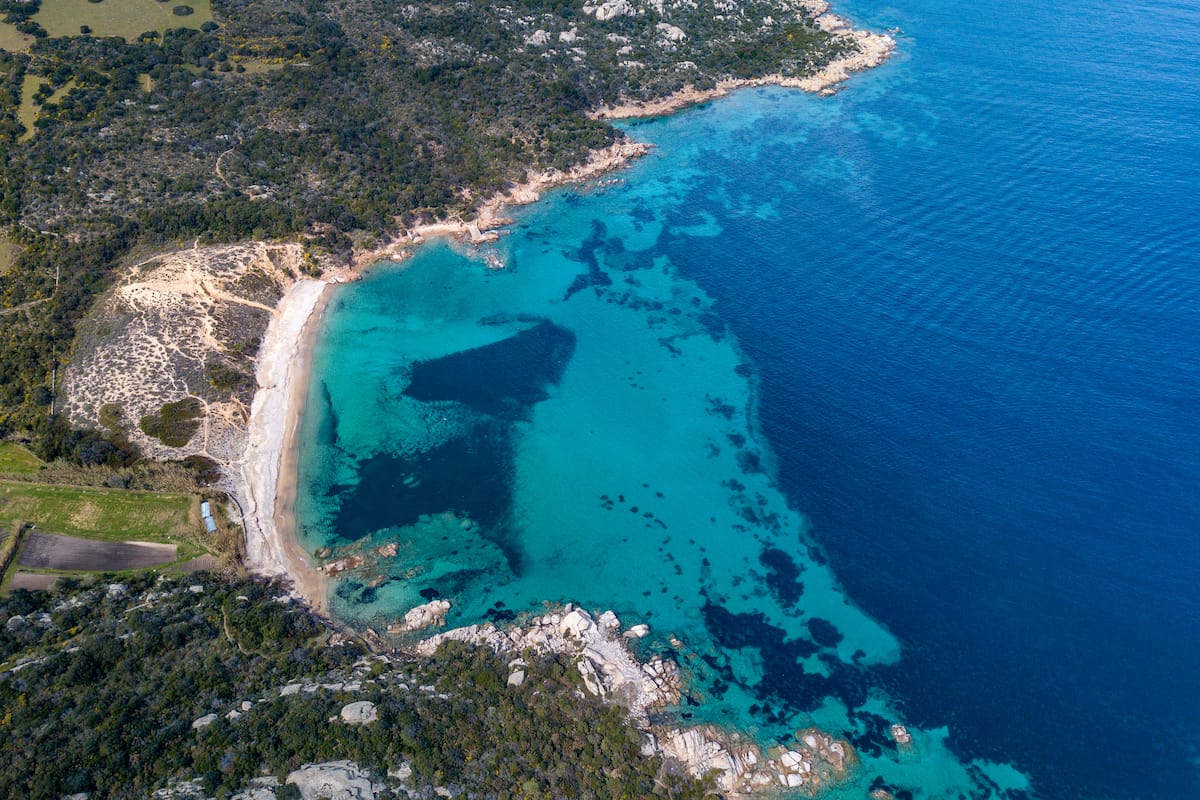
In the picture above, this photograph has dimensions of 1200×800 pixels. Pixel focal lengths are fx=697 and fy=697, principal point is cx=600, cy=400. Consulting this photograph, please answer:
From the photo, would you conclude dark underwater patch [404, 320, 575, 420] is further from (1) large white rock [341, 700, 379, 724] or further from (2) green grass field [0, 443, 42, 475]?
(2) green grass field [0, 443, 42, 475]

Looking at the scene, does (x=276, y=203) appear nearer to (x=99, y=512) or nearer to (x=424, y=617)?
(x=99, y=512)

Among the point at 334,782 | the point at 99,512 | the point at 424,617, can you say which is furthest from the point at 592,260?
the point at 334,782

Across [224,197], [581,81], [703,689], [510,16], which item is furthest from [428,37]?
[703,689]

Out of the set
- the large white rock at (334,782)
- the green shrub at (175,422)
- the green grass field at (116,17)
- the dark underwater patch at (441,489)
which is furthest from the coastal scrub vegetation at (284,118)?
the large white rock at (334,782)

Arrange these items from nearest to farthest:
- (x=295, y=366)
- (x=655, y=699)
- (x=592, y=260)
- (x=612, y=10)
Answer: (x=655, y=699) < (x=295, y=366) < (x=592, y=260) < (x=612, y=10)

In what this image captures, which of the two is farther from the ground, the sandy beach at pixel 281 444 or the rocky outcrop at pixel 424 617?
the sandy beach at pixel 281 444

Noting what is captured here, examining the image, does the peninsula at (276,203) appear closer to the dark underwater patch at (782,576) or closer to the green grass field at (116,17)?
the green grass field at (116,17)
